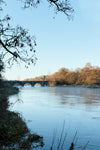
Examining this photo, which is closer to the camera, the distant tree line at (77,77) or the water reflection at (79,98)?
the water reflection at (79,98)

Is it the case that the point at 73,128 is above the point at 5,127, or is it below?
below

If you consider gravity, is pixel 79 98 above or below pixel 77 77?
below

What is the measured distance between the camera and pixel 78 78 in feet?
479

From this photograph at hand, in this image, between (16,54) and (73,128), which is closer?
(16,54)

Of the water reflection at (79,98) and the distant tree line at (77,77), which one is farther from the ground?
the distant tree line at (77,77)

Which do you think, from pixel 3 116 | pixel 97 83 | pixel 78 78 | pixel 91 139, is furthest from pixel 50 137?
pixel 78 78

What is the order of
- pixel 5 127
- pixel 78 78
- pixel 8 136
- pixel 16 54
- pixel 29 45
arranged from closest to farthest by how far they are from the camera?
pixel 29 45 < pixel 16 54 < pixel 8 136 < pixel 5 127 < pixel 78 78

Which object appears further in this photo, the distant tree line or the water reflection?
the distant tree line

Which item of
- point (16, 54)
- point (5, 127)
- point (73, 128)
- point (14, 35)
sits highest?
Answer: point (14, 35)

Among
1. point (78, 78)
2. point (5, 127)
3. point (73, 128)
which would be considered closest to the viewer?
point (5, 127)

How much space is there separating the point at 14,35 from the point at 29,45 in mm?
753

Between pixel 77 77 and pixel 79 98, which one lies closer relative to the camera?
pixel 79 98

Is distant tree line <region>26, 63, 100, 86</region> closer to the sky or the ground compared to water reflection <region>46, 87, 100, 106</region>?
closer to the sky

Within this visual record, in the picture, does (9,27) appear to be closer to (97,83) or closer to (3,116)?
(3,116)
